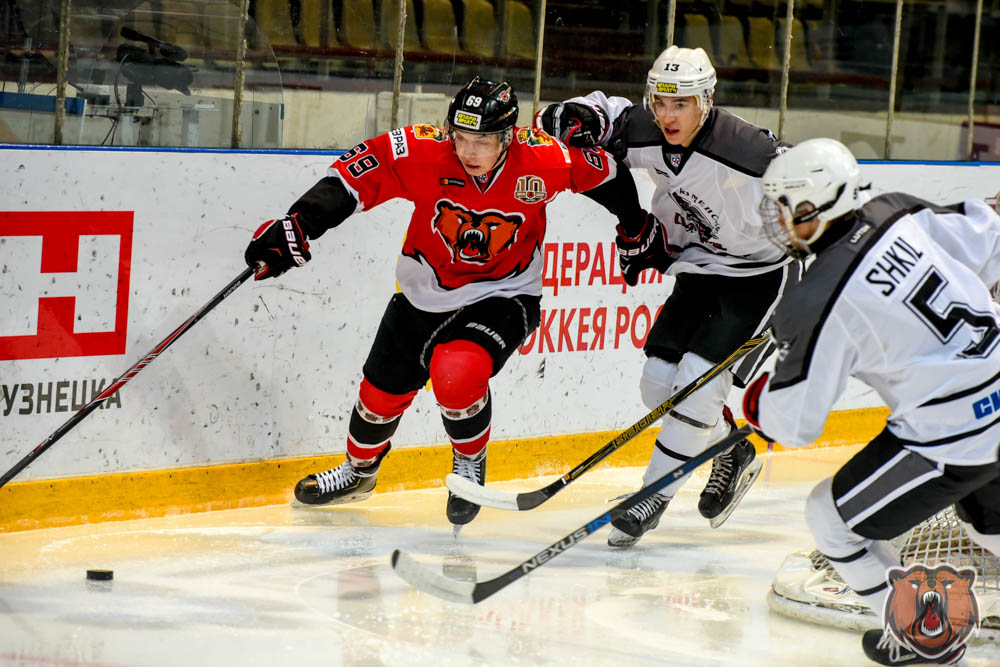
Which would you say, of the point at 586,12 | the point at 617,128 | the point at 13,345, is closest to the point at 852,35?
the point at 586,12

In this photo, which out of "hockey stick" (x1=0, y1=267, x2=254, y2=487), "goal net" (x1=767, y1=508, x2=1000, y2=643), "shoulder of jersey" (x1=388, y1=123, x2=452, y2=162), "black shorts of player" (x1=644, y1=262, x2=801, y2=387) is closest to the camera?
"goal net" (x1=767, y1=508, x2=1000, y2=643)

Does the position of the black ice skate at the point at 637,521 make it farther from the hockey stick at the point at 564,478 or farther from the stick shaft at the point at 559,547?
the stick shaft at the point at 559,547

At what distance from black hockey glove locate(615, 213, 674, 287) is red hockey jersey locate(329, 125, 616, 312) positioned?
174 mm

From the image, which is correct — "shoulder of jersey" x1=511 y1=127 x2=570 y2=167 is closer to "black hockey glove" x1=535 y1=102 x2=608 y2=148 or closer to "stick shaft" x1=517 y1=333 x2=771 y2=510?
"black hockey glove" x1=535 y1=102 x2=608 y2=148

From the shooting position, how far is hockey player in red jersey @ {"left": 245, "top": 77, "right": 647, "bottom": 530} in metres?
3.45

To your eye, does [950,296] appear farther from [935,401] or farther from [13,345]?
[13,345]

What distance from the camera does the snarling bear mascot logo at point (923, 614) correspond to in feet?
9.14

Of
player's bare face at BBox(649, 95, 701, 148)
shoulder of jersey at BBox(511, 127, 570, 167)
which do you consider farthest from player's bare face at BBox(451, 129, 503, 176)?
player's bare face at BBox(649, 95, 701, 148)

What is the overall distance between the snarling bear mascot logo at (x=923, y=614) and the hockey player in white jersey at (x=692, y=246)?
86 cm

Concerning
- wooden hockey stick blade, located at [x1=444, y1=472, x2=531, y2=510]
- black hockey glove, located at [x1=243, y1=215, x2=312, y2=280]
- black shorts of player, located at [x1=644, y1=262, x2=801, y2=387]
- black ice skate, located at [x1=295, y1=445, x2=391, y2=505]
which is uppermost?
black hockey glove, located at [x1=243, y1=215, x2=312, y2=280]

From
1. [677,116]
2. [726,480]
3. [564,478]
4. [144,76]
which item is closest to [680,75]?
[677,116]

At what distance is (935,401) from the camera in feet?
8.51

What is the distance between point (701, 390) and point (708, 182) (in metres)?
0.57

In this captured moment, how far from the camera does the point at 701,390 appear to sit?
3660mm
